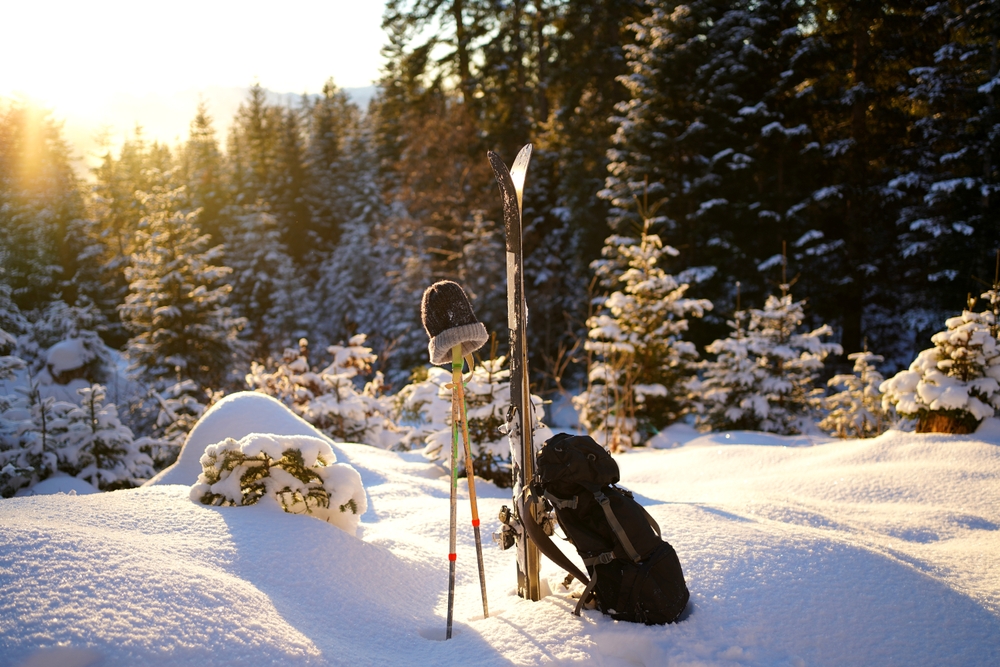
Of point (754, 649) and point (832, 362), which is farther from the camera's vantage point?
point (832, 362)

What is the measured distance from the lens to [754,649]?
7.10 ft

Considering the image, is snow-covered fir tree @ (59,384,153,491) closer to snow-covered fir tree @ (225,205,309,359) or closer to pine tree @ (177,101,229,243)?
snow-covered fir tree @ (225,205,309,359)

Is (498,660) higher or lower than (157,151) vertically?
lower

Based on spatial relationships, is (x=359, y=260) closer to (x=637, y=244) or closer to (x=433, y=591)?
(x=637, y=244)

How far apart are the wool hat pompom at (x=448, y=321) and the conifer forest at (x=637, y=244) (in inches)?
81.3

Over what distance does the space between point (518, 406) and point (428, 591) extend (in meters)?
1.10

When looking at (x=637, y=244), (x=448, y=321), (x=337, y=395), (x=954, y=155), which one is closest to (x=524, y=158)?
(x=448, y=321)

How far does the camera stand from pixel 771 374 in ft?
28.6

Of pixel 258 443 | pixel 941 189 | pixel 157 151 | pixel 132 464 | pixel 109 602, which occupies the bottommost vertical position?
pixel 132 464

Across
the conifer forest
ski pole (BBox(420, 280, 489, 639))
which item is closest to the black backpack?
ski pole (BBox(420, 280, 489, 639))

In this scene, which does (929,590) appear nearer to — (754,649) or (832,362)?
(754,649)

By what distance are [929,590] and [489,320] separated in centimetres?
1548

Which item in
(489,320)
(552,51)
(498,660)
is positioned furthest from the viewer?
(552,51)

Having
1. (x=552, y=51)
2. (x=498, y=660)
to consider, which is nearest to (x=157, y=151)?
(x=552, y=51)
